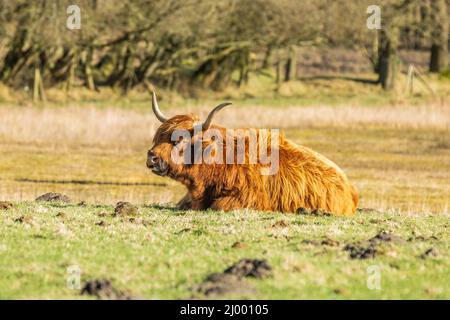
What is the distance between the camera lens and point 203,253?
9.82 meters

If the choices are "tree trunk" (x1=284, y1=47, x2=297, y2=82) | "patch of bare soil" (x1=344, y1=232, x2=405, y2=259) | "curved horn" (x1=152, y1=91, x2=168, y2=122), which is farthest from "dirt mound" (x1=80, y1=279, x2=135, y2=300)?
"tree trunk" (x1=284, y1=47, x2=297, y2=82)

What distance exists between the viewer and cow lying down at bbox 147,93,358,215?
1319cm

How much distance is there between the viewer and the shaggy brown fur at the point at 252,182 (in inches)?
520

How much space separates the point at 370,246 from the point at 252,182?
328 centimetres

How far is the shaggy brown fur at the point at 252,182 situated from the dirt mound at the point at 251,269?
13.8 ft

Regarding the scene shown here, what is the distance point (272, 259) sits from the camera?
9484 mm

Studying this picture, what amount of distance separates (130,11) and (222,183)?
118 feet

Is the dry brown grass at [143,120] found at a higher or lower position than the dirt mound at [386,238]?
lower

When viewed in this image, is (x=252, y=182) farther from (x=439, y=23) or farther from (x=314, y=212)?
(x=439, y=23)

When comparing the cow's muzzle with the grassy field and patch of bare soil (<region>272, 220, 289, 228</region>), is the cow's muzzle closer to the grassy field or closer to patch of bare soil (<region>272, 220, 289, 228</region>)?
the grassy field

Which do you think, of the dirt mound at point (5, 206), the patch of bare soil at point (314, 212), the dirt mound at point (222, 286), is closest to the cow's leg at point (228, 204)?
the patch of bare soil at point (314, 212)

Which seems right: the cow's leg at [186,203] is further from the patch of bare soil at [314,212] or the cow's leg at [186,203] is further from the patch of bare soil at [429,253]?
the patch of bare soil at [429,253]

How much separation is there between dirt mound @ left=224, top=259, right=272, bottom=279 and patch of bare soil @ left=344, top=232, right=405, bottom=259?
3.81 ft
